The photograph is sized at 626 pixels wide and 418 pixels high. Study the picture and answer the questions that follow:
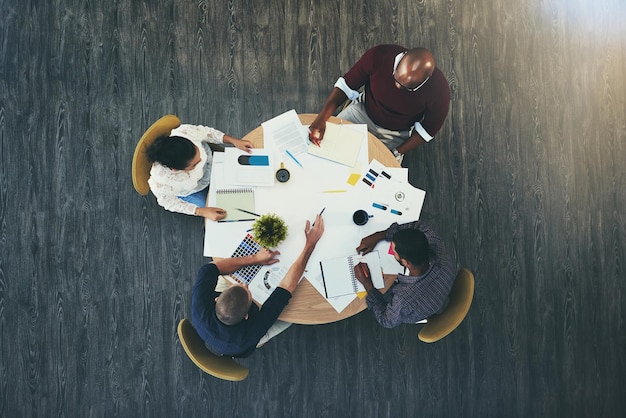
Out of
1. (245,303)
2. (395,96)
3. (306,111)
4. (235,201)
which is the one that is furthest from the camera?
(306,111)

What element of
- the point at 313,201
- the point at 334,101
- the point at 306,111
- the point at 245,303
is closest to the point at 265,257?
the point at 245,303

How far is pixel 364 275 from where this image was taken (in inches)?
83.6

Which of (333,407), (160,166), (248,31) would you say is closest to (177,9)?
(248,31)

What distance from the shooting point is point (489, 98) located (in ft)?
10.0

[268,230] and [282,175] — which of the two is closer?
[268,230]

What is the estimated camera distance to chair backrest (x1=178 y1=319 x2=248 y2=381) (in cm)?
207

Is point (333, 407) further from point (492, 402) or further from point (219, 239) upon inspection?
point (219, 239)

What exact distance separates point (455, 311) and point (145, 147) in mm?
1698

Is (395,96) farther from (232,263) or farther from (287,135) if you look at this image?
(232,263)

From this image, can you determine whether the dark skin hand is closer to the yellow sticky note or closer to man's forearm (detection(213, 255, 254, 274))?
the yellow sticky note

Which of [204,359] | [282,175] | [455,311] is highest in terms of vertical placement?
[282,175]

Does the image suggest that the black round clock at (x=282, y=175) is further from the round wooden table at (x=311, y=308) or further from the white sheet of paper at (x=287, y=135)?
the round wooden table at (x=311, y=308)

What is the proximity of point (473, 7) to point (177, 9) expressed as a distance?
79.1 inches

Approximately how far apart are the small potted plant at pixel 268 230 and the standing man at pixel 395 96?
1.48ft
